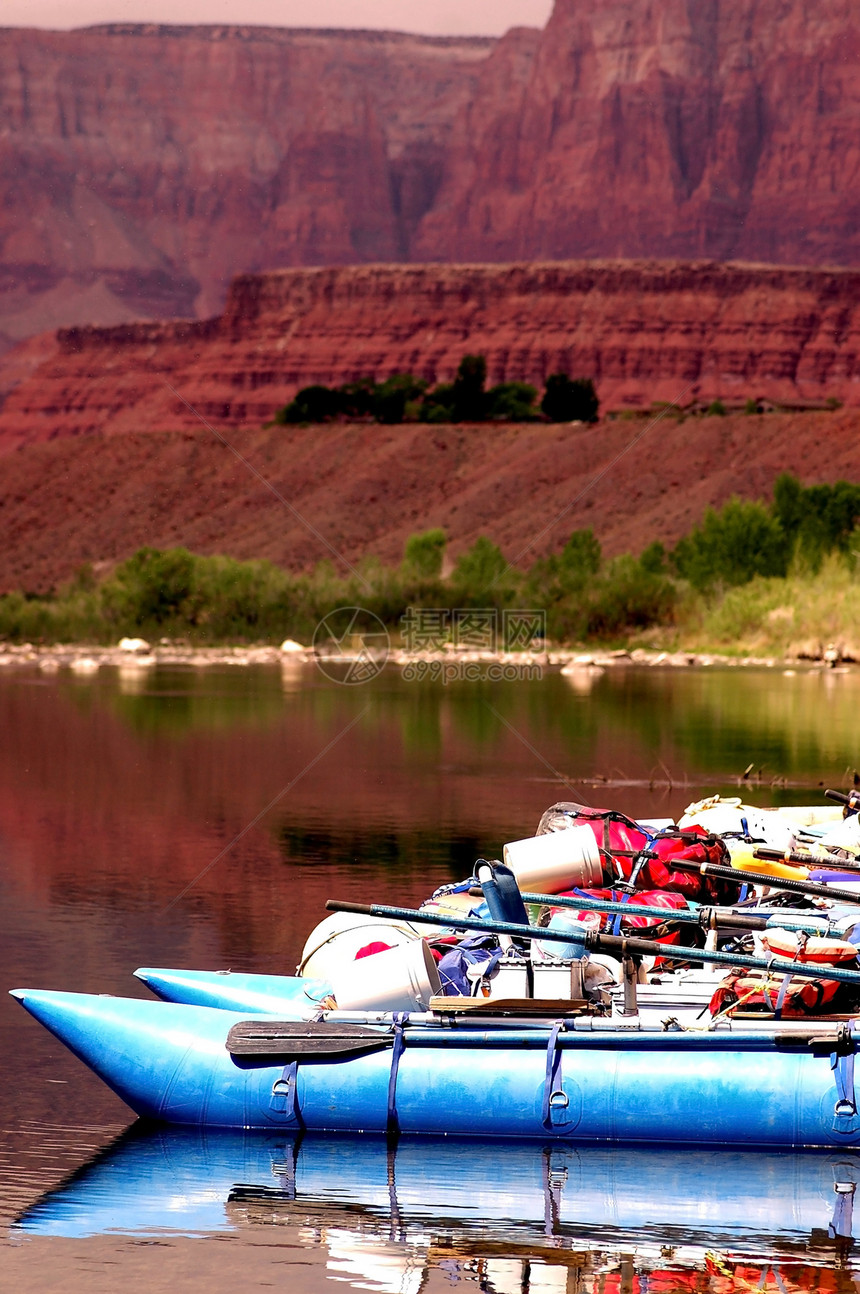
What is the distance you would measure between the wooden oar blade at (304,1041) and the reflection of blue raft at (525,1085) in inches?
2.6

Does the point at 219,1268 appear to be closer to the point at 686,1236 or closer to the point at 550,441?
the point at 686,1236

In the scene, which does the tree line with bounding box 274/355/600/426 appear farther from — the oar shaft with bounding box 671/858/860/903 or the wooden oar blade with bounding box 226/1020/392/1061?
the wooden oar blade with bounding box 226/1020/392/1061

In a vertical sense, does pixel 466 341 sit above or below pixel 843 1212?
above

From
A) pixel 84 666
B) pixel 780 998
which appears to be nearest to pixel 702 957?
pixel 780 998

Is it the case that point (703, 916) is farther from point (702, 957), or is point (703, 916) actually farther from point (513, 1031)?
point (513, 1031)

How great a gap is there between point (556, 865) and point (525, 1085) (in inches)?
142

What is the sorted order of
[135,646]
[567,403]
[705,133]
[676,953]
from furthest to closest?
[705,133], [567,403], [135,646], [676,953]

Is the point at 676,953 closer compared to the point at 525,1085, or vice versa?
the point at 525,1085

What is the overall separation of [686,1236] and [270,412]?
466 ft

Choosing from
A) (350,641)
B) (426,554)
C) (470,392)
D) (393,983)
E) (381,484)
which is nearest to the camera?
(393,983)

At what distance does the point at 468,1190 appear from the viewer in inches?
423

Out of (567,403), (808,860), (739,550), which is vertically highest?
(567,403)

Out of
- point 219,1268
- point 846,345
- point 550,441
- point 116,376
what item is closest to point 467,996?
point 219,1268

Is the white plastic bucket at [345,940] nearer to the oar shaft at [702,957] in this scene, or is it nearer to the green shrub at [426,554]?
the oar shaft at [702,957]
